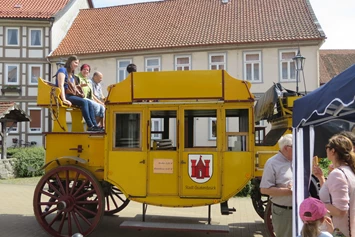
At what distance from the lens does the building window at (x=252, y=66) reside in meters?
21.3

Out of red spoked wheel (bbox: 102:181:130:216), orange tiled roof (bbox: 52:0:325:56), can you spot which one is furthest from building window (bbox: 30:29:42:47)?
red spoked wheel (bbox: 102:181:130:216)

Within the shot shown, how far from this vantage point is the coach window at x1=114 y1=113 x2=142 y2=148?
612 cm

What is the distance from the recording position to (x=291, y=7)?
23453 mm

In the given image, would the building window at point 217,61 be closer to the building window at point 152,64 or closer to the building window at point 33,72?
the building window at point 152,64

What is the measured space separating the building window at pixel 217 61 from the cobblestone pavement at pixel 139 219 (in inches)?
482

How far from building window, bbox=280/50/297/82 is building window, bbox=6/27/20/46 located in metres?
17.2

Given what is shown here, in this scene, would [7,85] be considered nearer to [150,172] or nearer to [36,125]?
[36,125]

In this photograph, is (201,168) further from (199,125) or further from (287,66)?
(287,66)

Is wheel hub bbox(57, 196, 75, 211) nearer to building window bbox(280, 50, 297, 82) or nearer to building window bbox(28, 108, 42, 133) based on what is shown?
building window bbox(280, 50, 297, 82)

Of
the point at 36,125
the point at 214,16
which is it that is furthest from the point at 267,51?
the point at 36,125

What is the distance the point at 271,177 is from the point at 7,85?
24350 millimetres

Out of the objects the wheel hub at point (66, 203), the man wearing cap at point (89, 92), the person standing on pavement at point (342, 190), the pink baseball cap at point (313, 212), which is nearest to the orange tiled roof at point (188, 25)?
the man wearing cap at point (89, 92)

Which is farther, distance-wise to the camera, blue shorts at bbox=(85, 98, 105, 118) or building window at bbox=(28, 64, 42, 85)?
building window at bbox=(28, 64, 42, 85)

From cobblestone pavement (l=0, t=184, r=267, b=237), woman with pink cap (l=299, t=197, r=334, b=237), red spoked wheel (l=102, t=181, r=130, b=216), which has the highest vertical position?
woman with pink cap (l=299, t=197, r=334, b=237)
